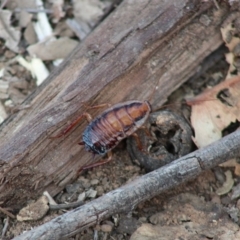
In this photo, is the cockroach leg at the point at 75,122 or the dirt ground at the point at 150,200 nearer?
the dirt ground at the point at 150,200

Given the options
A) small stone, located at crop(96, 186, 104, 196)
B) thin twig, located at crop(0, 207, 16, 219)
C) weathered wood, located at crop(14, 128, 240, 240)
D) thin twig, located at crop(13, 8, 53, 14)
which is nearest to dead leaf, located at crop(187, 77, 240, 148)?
weathered wood, located at crop(14, 128, 240, 240)

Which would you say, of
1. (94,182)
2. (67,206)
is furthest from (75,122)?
(67,206)

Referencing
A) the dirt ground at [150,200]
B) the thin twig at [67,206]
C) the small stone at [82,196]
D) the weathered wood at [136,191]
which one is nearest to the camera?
Answer: the weathered wood at [136,191]

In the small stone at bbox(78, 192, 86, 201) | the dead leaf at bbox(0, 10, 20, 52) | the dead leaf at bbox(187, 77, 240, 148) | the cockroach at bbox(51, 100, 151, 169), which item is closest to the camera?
the small stone at bbox(78, 192, 86, 201)

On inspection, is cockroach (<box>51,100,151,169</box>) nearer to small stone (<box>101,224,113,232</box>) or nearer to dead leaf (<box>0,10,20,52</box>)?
small stone (<box>101,224,113,232</box>)

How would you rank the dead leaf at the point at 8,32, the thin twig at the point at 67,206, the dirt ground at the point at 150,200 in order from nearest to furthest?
the dirt ground at the point at 150,200 < the thin twig at the point at 67,206 < the dead leaf at the point at 8,32

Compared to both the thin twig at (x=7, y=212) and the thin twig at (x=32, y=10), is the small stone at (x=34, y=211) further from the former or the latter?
the thin twig at (x=32, y=10)

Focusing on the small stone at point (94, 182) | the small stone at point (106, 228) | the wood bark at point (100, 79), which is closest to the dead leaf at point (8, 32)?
the wood bark at point (100, 79)
